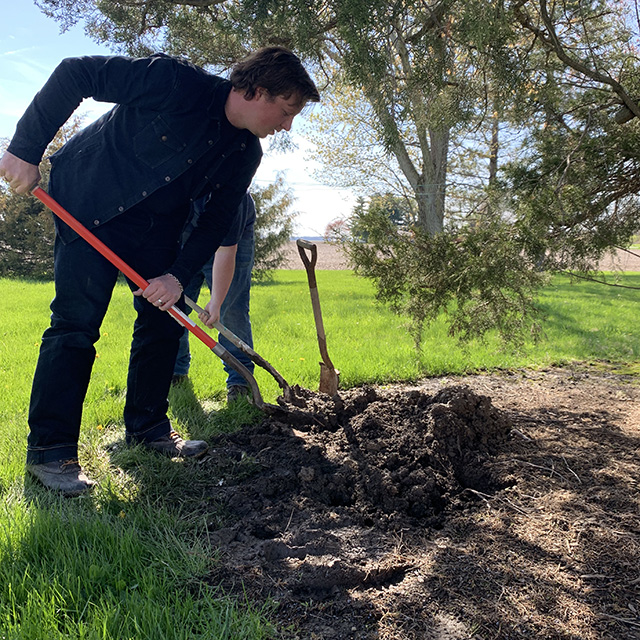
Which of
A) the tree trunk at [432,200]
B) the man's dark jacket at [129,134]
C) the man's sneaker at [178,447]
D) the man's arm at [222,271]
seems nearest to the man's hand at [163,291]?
the man's dark jacket at [129,134]

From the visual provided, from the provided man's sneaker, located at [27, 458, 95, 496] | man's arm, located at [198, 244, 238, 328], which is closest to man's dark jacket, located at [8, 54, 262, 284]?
man's arm, located at [198, 244, 238, 328]

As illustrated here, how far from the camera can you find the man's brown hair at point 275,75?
2.54 meters

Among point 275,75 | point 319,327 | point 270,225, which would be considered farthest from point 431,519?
point 270,225

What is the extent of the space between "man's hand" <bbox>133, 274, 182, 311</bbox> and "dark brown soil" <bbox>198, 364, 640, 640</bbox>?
92cm

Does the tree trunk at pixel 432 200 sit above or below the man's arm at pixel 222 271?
above

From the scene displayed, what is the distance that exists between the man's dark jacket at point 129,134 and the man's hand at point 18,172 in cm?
3

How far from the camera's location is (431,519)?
2475mm

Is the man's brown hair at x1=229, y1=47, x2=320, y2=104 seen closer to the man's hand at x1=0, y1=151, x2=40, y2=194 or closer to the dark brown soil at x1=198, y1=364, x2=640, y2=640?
the man's hand at x1=0, y1=151, x2=40, y2=194

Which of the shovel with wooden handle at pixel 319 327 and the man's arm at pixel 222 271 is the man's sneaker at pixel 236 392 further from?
the man's arm at pixel 222 271

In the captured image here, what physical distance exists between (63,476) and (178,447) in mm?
641

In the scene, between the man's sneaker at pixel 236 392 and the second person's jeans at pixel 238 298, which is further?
the second person's jeans at pixel 238 298

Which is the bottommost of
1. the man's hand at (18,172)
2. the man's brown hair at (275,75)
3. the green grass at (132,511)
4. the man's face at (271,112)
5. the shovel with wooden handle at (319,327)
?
the green grass at (132,511)

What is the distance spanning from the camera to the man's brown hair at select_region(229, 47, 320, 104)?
254 cm

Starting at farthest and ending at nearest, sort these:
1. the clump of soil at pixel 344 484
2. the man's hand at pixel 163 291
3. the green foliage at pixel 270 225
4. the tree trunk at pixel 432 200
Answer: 1. the green foliage at pixel 270 225
2. the tree trunk at pixel 432 200
3. the man's hand at pixel 163 291
4. the clump of soil at pixel 344 484
